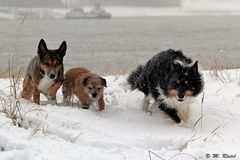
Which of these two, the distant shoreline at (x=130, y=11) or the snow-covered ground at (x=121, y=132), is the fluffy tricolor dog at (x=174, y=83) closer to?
the snow-covered ground at (x=121, y=132)

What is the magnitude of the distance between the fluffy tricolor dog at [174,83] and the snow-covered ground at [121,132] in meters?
0.19

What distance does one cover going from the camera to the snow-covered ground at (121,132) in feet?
15.6

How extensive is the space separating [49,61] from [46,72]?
167 mm

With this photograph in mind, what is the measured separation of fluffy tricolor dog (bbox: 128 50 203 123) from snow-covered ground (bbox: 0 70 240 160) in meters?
0.19

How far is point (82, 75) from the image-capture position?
754 cm

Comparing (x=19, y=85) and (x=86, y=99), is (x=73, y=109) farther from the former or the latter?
(x=19, y=85)

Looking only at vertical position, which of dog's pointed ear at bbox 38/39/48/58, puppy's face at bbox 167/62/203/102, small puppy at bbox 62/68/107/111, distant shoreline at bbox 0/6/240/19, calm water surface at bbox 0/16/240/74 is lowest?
distant shoreline at bbox 0/6/240/19

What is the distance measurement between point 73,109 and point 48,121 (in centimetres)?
80

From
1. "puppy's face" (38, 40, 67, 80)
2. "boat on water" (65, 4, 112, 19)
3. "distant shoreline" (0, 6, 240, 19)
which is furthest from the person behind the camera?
"boat on water" (65, 4, 112, 19)

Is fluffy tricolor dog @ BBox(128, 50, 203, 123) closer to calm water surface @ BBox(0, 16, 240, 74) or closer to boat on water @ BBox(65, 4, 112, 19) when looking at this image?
calm water surface @ BBox(0, 16, 240, 74)

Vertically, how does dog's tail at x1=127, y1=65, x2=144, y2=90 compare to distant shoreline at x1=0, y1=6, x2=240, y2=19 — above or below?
above

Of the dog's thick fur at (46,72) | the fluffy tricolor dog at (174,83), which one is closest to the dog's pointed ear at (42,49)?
the dog's thick fur at (46,72)

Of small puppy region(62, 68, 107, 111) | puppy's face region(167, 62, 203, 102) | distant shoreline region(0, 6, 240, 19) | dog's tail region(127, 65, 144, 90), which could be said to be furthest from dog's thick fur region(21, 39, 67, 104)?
distant shoreline region(0, 6, 240, 19)

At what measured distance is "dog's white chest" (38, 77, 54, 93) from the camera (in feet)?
22.8
